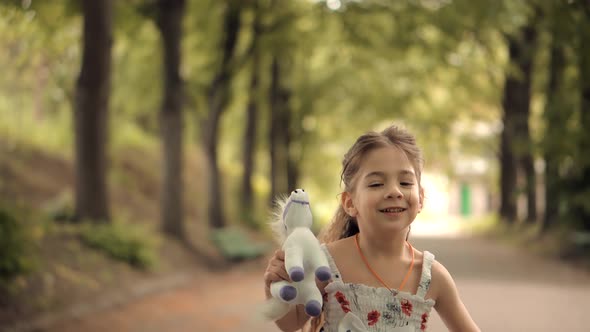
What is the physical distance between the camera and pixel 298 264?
2510 mm

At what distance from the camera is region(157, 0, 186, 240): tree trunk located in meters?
16.9

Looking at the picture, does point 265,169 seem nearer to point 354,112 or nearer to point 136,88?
point 354,112

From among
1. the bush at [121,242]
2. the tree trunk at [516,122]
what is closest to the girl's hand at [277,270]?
the bush at [121,242]

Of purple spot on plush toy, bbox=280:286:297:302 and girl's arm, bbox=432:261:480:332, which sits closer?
purple spot on plush toy, bbox=280:286:297:302

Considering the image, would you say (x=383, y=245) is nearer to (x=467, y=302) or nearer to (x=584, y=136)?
(x=467, y=302)

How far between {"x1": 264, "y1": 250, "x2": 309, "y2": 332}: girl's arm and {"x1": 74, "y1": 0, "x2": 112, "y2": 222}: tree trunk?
1047 centimetres

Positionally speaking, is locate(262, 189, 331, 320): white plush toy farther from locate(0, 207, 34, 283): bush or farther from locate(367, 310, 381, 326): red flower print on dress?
locate(0, 207, 34, 283): bush

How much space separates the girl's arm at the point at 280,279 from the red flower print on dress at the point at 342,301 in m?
0.13

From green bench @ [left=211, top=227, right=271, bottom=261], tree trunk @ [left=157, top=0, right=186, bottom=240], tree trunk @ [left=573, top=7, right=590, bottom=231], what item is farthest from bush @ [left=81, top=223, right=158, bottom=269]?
tree trunk @ [left=573, top=7, right=590, bottom=231]

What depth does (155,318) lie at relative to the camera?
9852 mm

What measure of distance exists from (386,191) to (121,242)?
1064cm

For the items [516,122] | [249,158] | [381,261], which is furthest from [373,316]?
[249,158]

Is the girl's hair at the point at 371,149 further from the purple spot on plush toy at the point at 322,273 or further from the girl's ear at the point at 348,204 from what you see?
the purple spot on plush toy at the point at 322,273

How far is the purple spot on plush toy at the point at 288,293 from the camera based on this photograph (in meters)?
2.54
